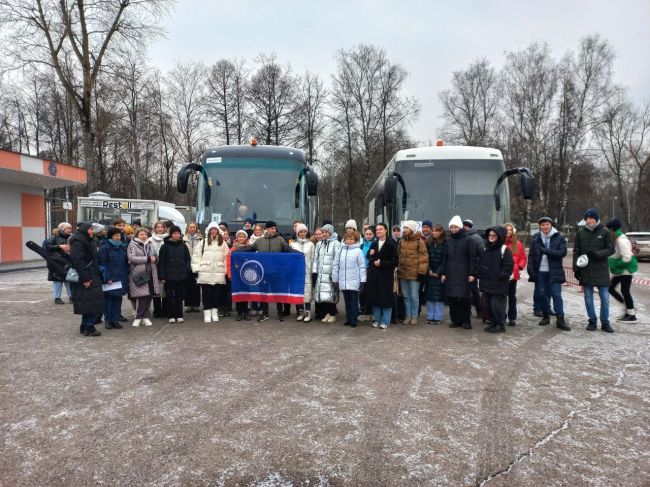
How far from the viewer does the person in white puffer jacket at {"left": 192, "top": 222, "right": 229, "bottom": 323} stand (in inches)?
341

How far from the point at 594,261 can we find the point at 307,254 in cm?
484

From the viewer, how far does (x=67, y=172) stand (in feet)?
69.8

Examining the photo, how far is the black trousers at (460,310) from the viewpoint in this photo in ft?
26.9

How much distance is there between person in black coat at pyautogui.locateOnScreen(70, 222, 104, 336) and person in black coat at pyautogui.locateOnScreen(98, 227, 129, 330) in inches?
12.0

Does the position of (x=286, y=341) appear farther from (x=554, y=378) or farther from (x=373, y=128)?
(x=373, y=128)

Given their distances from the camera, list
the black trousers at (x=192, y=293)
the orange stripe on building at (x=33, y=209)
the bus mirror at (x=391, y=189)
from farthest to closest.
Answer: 1. the orange stripe on building at (x=33, y=209)
2. the bus mirror at (x=391, y=189)
3. the black trousers at (x=192, y=293)

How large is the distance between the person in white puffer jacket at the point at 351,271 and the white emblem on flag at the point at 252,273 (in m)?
1.40

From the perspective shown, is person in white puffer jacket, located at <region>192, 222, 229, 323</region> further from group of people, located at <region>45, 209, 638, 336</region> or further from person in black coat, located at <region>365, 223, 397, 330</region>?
person in black coat, located at <region>365, 223, 397, 330</region>

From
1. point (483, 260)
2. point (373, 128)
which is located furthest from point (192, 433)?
point (373, 128)

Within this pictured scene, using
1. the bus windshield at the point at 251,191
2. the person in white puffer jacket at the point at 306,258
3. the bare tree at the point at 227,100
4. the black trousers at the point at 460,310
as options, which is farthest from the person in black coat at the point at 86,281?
the bare tree at the point at 227,100

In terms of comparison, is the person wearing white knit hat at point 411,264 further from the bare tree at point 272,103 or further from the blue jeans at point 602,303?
the bare tree at point 272,103

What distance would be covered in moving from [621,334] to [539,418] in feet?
A: 14.5

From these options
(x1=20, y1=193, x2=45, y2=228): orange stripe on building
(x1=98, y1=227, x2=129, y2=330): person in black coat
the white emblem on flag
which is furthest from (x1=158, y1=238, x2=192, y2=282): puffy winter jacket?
(x1=20, y1=193, x2=45, y2=228): orange stripe on building

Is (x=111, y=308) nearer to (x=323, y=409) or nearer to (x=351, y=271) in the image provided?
(x=351, y=271)
